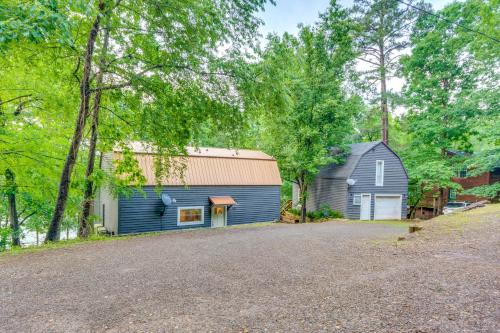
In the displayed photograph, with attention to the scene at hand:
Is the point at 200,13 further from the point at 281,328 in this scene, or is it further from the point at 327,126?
the point at 327,126

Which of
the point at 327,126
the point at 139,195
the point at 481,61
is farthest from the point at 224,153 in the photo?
the point at 481,61

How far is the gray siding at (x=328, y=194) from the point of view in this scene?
16.7 m

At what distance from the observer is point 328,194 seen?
1778 cm

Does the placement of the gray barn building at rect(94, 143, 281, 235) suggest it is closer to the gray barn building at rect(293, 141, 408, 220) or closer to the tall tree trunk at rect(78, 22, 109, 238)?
the tall tree trunk at rect(78, 22, 109, 238)

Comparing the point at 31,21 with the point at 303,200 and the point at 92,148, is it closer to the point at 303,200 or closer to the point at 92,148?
the point at 92,148

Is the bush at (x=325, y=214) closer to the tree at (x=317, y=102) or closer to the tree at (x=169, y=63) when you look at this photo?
the tree at (x=317, y=102)

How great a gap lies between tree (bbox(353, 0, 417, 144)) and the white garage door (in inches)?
162

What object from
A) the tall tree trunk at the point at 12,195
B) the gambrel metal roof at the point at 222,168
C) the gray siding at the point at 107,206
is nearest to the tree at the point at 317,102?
the gambrel metal roof at the point at 222,168

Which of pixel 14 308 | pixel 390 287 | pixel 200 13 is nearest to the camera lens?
pixel 14 308

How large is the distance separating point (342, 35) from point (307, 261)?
15061 mm

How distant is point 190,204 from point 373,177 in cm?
1100

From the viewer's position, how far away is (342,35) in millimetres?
16203

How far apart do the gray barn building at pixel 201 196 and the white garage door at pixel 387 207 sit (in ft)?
20.8

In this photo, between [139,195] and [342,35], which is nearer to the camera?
[139,195]
